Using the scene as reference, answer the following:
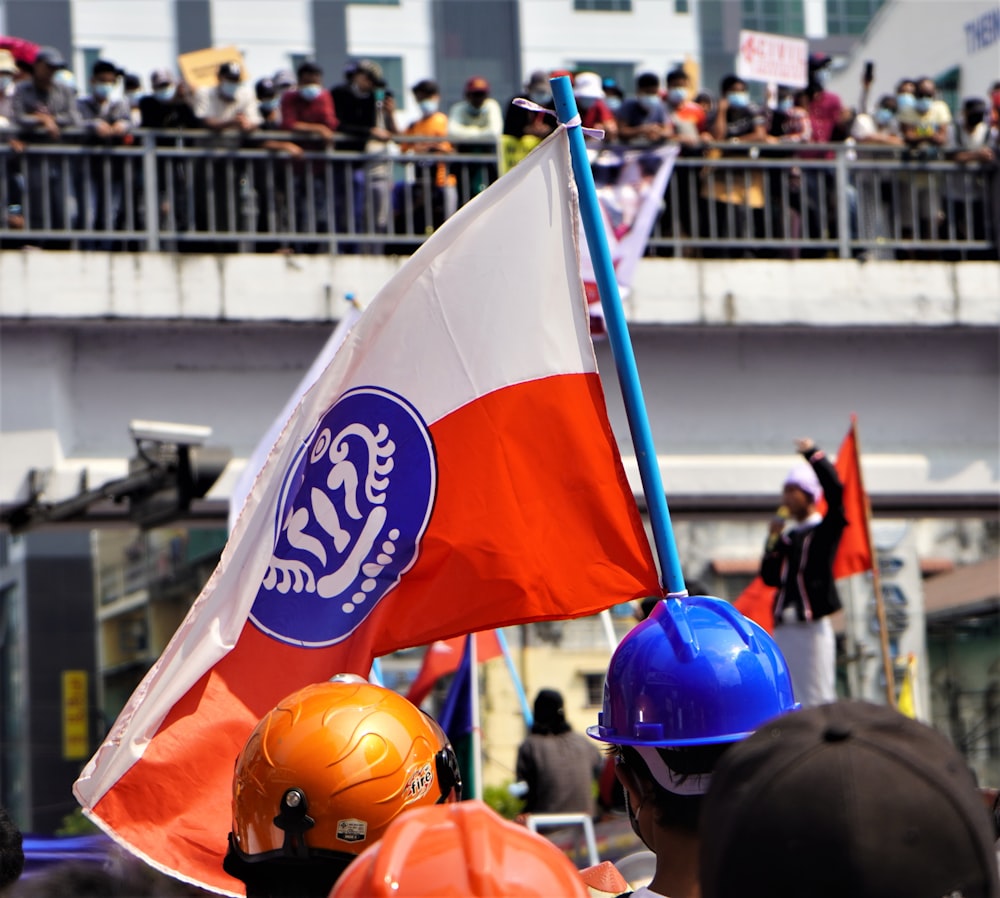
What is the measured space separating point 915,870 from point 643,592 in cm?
249

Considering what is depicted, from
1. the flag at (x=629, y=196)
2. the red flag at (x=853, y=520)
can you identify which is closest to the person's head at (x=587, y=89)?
the flag at (x=629, y=196)

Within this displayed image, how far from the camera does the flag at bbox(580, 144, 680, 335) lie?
12008 millimetres

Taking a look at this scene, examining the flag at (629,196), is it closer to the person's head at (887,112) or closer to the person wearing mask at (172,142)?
the person's head at (887,112)

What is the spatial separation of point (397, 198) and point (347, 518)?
8.86m

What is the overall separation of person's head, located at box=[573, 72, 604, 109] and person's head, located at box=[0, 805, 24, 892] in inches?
94.7

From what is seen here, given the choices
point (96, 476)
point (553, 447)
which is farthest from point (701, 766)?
point (96, 476)

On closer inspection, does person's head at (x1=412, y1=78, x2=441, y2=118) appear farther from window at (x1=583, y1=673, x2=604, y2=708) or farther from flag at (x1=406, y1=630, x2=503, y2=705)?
Answer: window at (x1=583, y1=673, x2=604, y2=708)

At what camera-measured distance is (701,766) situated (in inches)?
117

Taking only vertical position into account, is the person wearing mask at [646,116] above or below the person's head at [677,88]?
below

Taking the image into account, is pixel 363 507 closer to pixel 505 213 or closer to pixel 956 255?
pixel 505 213

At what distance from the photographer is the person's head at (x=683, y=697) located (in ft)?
9.73

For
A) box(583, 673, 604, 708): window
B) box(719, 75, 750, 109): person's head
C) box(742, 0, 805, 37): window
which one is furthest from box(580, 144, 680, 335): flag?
box(742, 0, 805, 37): window

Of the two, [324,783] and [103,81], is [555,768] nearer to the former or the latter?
[103,81]

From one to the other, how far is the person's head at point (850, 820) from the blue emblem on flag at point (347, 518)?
8.51 ft
